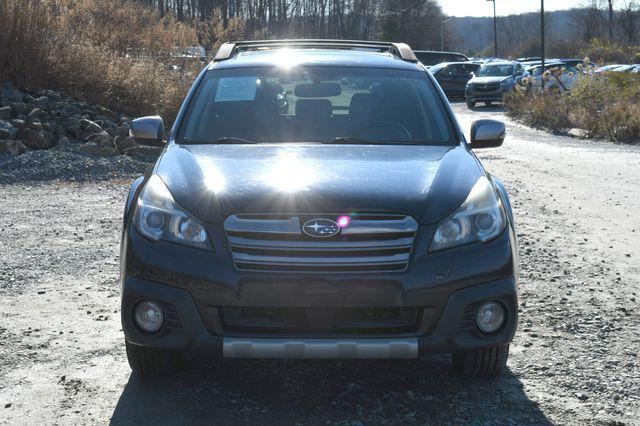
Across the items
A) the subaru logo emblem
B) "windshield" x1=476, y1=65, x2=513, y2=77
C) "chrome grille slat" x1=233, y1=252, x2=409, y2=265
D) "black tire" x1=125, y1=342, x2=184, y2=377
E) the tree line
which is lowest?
"black tire" x1=125, y1=342, x2=184, y2=377

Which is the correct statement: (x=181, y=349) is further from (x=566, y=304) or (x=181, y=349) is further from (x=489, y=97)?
(x=489, y=97)

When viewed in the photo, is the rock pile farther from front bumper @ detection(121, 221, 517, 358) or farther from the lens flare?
the lens flare

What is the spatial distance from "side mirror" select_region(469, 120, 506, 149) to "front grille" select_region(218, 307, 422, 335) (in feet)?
5.93

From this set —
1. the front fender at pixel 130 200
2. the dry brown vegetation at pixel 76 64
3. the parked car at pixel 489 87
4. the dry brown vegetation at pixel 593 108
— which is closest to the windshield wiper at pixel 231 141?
the front fender at pixel 130 200

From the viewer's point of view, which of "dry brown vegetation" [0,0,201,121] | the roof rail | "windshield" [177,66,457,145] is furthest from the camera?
"dry brown vegetation" [0,0,201,121]

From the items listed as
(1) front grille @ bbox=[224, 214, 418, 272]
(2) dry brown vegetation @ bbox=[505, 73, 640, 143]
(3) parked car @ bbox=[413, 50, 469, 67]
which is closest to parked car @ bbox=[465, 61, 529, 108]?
(2) dry brown vegetation @ bbox=[505, 73, 640, 143]

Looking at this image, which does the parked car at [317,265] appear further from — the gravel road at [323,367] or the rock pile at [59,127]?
the rock pile at [59,127]

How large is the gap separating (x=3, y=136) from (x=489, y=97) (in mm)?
A: 21948

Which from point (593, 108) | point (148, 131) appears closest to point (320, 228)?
point (148, 131)

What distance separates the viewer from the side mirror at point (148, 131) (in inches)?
212

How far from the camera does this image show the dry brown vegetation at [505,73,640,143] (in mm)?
19688

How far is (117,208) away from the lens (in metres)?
10.1

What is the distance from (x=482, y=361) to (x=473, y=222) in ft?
2.41

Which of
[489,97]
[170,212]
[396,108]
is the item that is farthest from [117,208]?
[489,97]
